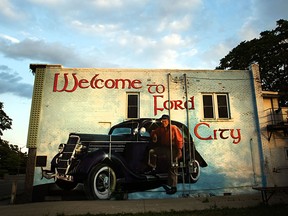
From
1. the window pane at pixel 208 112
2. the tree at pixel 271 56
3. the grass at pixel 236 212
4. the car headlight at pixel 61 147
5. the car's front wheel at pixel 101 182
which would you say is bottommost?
the grass at pixel 236 212

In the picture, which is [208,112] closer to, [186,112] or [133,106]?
[186,112]

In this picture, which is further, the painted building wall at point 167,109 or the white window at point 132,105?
the white window at point 132,105

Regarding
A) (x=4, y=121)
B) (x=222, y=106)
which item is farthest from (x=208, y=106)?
(x=4, y=121)

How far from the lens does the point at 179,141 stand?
43.4 feet

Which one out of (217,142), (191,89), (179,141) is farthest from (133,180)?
(191,89)

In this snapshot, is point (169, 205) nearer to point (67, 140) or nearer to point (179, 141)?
point (179, 141)

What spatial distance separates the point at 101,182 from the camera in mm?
11992

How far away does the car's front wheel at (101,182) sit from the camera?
11820mm

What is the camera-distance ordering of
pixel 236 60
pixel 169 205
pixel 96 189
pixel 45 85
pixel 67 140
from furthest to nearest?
pixel 236 60
pixel 45 85
pixel 67 140
pixel 96 189
pixel 169 205

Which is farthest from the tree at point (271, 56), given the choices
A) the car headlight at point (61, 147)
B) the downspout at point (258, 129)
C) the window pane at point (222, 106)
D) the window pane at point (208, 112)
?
the car headlight at point (61, 147)

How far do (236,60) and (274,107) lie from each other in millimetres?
11054

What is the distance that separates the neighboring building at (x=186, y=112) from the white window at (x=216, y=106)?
0.06m

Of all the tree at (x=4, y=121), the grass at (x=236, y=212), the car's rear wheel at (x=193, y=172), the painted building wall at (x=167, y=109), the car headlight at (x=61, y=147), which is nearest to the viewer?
the grass at (x=236, y=212)

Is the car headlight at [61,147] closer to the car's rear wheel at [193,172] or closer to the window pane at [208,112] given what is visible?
the car's rear wheel at [193,172]
